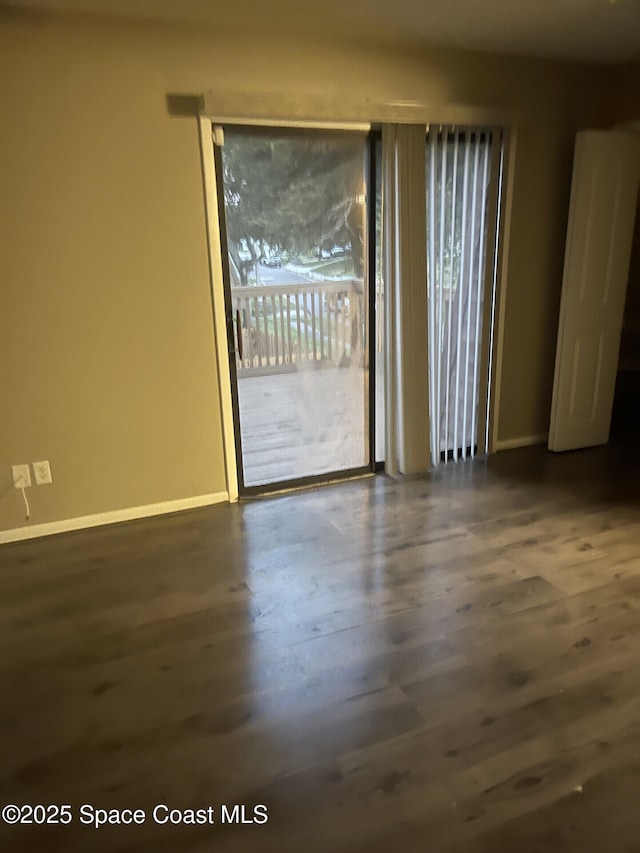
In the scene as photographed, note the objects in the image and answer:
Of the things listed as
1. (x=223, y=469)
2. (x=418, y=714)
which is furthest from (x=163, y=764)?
(x=223, y=469)

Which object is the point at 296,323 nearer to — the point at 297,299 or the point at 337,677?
the point at 297,299

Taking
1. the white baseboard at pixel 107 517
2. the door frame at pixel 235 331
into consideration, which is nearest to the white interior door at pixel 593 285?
the door frame at pixel 235 331

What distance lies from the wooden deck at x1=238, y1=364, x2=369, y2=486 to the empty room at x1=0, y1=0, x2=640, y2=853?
2 cm

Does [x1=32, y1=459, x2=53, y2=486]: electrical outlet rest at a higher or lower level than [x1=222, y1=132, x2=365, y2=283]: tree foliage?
lower

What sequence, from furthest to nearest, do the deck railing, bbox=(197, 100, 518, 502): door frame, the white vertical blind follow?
the white vertical blind → the deck railing → bbox=(197, 100, 518, 502): door frame

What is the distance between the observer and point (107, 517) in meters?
3.25

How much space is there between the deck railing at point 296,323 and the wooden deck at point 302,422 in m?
0.08

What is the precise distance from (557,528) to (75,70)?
9.73 ft

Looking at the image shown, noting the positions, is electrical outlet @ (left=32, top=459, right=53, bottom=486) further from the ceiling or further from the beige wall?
the ceiling

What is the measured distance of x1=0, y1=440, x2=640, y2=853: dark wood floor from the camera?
165 cm

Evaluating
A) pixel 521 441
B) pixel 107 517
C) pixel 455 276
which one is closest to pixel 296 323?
pixel 455 276

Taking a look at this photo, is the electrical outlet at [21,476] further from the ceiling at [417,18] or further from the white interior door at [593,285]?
the white interior door at [593,285]

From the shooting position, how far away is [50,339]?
293 centimetres

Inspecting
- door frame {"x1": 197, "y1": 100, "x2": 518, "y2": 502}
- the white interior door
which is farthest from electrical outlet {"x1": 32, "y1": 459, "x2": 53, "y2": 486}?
the white interior door
